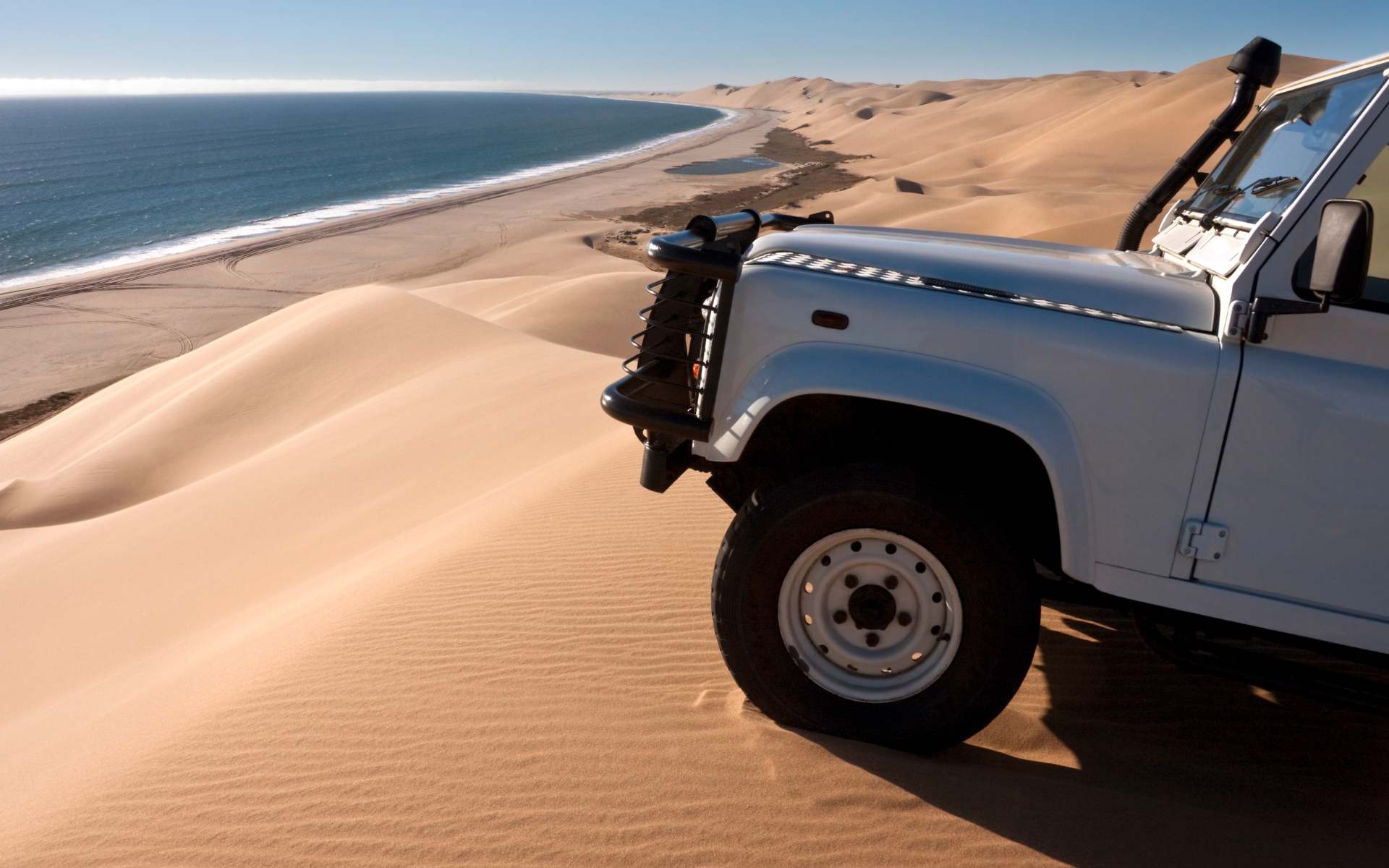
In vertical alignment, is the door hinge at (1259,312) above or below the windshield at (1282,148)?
below

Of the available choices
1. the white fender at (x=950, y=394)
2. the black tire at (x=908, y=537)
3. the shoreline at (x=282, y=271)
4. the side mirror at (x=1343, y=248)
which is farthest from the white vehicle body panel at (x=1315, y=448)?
the shoreline at (x=282, y=271)

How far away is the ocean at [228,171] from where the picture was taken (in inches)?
1623

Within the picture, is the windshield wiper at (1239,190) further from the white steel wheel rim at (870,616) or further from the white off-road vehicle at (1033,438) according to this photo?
the white steel wheel rim at (870,616)

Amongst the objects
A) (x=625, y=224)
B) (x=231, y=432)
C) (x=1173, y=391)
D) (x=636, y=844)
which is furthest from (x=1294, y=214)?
(x=625, y=224)

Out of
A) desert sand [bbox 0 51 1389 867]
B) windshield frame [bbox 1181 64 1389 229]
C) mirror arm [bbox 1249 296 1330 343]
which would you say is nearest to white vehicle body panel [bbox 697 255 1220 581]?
mirror arm [bbox 1249 296 1330 343]

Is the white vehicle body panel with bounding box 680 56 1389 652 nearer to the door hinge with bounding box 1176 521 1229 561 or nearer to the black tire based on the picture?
the door hinge with bounding box 1176 521 1229 561

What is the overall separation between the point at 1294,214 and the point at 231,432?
481 inches

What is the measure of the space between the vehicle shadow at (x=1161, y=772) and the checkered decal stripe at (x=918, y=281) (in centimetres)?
146

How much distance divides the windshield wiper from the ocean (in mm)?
36420

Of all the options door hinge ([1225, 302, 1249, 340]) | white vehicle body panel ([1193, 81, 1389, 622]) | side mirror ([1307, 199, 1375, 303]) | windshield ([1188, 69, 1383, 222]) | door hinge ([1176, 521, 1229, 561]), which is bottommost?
door hinge ([1176, 521, 1229, 561])

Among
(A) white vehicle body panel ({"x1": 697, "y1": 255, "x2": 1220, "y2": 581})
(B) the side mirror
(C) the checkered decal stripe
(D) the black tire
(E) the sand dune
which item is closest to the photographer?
(B) the side mirror

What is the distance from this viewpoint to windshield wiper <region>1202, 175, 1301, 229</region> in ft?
10.3

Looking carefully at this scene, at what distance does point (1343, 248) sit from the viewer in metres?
2.46

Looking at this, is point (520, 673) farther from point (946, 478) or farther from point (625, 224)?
point (625, 224)
